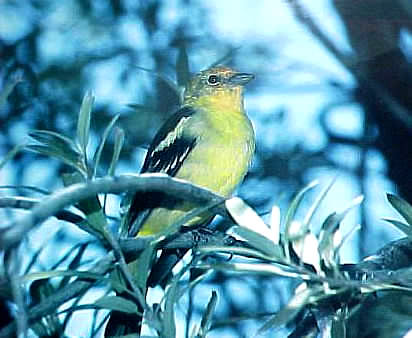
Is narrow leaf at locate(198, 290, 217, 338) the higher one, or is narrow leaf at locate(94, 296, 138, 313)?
narrow leaf at locate(94, 296, 138, 313)

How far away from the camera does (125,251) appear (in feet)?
2.18

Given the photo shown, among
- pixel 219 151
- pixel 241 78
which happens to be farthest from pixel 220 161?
pixel 241 78

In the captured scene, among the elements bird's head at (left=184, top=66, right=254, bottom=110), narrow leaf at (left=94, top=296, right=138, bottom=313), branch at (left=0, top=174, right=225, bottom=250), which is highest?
bird's head at (left=184, top=66, right=254, bottom=110)

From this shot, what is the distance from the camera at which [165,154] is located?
116cm

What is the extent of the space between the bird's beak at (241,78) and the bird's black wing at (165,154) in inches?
3.1

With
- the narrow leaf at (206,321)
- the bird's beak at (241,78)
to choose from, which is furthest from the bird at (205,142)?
the narrow leaf at (206,321)

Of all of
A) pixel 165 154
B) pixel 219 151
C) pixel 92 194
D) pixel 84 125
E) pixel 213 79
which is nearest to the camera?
pixel 92 194

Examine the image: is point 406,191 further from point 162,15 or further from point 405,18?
point 162,15

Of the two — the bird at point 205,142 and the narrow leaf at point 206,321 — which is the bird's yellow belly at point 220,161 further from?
the narrow leaf at point 206,321

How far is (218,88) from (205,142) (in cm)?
18

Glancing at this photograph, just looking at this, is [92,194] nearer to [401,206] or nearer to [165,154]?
[401,206]

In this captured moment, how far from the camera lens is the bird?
1105 mm

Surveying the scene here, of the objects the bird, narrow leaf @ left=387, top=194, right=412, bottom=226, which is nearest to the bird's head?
the bird

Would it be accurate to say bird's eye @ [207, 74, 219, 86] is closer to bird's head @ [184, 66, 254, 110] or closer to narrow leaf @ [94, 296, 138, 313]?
bird's head @ [184, 66, 254, 110]
